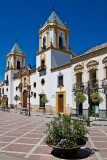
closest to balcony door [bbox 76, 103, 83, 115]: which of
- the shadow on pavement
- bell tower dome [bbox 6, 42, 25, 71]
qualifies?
the shadow on pavement

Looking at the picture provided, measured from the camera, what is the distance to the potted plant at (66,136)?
7223 mm

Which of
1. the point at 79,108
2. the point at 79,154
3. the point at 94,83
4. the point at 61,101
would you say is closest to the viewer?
the point at 79,154

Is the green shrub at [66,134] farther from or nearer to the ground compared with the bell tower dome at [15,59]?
nearer to the ground

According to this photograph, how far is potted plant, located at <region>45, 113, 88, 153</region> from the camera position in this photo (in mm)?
7223

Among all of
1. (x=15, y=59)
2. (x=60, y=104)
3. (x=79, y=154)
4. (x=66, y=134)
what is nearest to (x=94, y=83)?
(x=60, y=104)

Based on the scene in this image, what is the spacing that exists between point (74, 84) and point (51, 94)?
215 inches

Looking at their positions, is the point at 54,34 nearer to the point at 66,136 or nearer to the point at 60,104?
the point at 60,104

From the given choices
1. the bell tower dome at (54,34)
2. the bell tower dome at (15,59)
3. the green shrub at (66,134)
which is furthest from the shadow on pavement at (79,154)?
the bell tower dome at (15,59)

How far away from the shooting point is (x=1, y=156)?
762cm

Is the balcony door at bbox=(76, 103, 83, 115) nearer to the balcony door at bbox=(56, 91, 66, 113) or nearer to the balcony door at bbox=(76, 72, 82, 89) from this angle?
the balcony door at bbox=(76, 72, 82, 89)

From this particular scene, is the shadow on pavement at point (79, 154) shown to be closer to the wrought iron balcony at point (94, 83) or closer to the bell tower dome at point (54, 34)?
the wrought iron balcony at point (94, 83)

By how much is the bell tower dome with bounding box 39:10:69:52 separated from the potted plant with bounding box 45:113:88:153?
24.3 m

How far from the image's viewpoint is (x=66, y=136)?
293 inches

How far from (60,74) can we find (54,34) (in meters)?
6.55
